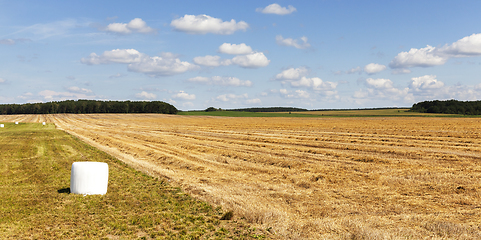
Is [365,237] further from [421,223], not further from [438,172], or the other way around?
[438,172]

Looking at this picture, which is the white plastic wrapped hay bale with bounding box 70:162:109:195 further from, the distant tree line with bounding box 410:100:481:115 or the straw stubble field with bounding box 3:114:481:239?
the distant tree line with bounding box 410:100:481:115

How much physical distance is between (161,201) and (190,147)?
14.8 meters

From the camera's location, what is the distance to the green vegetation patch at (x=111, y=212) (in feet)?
25.5

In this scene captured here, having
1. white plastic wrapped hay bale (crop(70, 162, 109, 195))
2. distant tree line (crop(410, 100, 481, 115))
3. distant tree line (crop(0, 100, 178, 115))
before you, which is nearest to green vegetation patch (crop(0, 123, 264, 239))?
white plastic wrapped hay bale (crop(70, 162, 109, 195))

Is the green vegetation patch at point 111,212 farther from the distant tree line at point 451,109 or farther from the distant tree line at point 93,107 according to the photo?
the distant tree line at point 93,107

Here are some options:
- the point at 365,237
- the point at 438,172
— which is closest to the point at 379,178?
the point at 438,172

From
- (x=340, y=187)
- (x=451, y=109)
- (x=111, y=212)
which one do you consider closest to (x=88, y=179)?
(x=111, y=212)

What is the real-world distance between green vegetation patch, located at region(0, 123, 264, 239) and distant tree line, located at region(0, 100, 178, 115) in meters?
127

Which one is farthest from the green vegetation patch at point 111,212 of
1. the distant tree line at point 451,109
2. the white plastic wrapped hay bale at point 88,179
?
the distant tree line at point 451,109

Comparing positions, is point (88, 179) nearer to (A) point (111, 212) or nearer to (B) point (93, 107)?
(A) point (111, 212)

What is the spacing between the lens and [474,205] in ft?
32.4

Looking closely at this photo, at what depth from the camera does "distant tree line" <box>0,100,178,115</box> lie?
440 feet

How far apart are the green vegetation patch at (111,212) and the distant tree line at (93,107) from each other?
12686 cm

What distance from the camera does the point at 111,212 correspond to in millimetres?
9320
